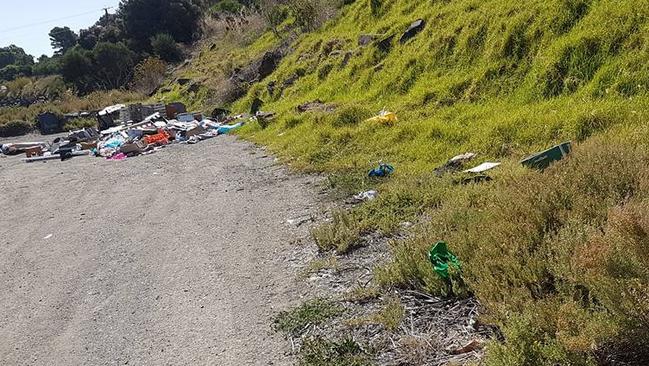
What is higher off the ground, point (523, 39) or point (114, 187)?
point (523, 39)

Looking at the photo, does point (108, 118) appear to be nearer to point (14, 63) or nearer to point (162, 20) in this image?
point (162, 20)

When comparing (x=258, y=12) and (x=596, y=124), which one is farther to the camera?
(x=258, y=12)

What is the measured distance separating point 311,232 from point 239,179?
15.2 feet

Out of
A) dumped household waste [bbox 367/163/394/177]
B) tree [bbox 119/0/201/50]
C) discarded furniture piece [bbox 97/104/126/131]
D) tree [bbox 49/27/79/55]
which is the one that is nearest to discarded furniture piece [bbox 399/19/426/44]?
dumped household waste [bbox 367/163/394/177]

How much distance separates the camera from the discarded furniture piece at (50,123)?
109 ft

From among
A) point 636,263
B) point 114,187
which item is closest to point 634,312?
point 636,263

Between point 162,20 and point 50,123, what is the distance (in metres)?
19.9

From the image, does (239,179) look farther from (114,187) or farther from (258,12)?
(258,12)

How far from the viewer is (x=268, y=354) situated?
4109mm

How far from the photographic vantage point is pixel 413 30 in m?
14.2

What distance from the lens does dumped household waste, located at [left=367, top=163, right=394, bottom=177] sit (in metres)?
8.34

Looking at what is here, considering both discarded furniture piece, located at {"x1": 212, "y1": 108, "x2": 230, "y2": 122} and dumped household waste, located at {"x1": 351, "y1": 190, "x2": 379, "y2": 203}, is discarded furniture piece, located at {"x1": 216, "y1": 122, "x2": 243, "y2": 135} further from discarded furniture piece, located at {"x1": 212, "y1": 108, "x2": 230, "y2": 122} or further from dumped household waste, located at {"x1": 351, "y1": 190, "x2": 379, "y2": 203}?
dumped household waste, located at {"x1": 351, "y1": 190, "x2": 379, "y2": 203}

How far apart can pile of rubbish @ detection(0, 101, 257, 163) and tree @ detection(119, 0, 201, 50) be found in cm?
2759

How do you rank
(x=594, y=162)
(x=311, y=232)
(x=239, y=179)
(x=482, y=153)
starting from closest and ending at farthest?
(x=594, y=162) < (x=311, y=232) < (x=482, y=153) < (x=239, y=179)
